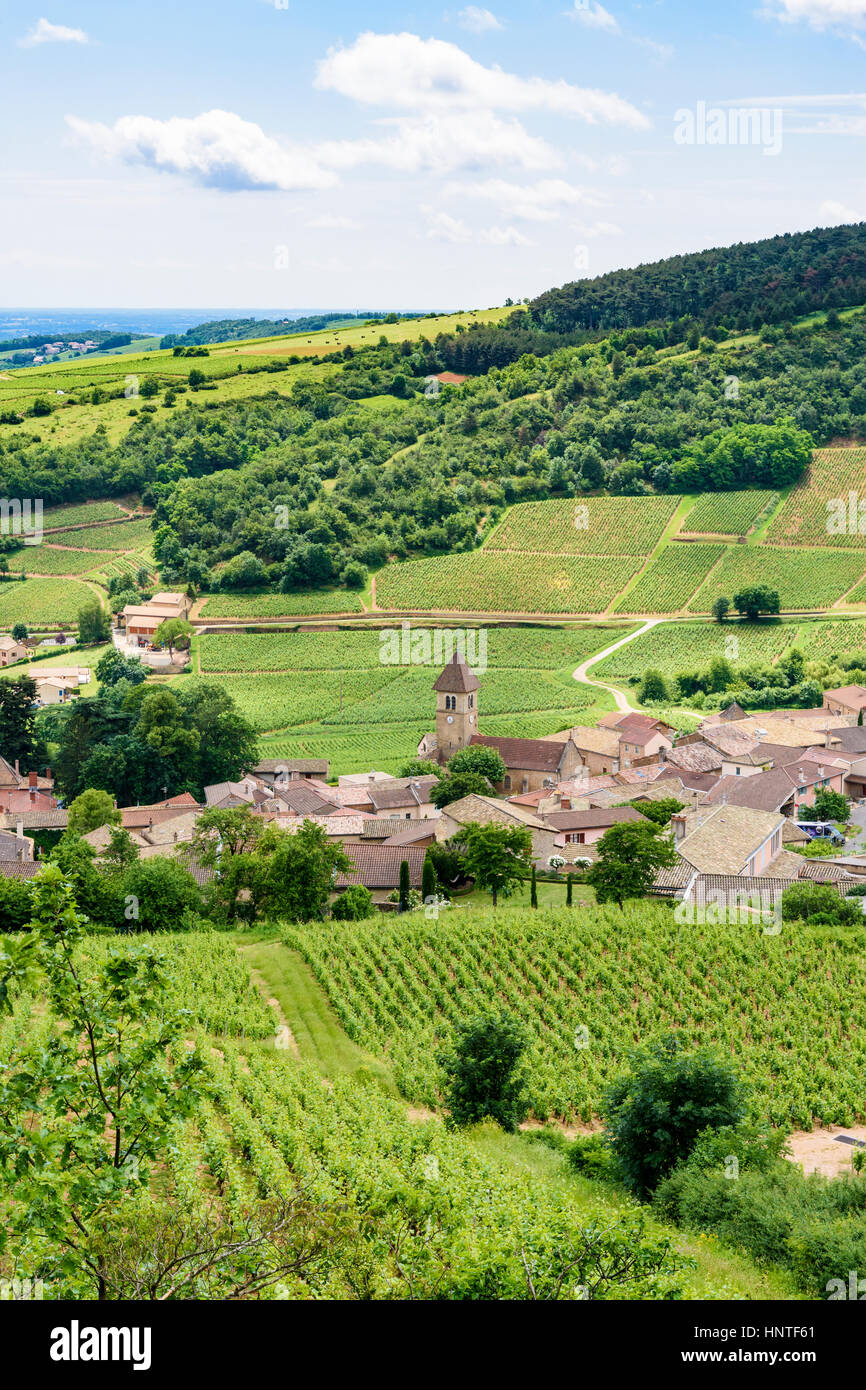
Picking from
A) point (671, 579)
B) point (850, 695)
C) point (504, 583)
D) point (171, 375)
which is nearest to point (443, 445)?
point (504, 583)

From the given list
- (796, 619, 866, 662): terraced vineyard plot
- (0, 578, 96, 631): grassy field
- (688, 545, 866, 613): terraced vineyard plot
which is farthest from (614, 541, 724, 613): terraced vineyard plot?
(0, 578, 96, 631): grassy field

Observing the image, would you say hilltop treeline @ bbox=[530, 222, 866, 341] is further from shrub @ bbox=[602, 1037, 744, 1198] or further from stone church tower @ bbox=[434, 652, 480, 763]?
shrub @ bbox=[602, 1037, 744, 1198]

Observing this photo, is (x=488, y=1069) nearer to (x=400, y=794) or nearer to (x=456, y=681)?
(x=400, y=794)

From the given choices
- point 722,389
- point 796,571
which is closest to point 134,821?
point 796,571

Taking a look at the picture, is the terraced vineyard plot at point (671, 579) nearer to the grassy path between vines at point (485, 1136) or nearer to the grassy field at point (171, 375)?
the grassy field at point (171, 375)
